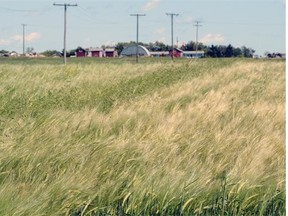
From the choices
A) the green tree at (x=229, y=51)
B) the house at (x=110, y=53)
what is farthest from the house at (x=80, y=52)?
the green tree at (x=229, y=51)

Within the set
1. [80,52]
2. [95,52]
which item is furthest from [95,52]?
[80,52]

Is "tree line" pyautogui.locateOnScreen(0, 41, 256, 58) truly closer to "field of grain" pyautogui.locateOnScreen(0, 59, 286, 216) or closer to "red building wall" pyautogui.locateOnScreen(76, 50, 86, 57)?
"red building wall" pyautogui.locateOnScreen(76, 50, 86, 57)

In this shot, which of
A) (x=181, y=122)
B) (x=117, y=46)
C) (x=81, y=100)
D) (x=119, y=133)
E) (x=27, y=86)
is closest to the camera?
(x=119, y=133)

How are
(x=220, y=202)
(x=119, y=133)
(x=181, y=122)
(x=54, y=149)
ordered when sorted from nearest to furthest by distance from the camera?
1. (x=220, y=202)
2. (x=54, y=149)
3. (x=119, y=133)
4. (x=181, y=122)

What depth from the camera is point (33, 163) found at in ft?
13.2

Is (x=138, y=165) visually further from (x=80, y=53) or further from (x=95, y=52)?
(x=95, y=52)

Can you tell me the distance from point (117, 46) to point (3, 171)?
13366 centimetres

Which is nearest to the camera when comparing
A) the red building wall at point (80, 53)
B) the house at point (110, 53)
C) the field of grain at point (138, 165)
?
the field of grain at point (138, 165)

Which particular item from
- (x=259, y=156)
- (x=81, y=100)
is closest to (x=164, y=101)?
(x=81, y=100)

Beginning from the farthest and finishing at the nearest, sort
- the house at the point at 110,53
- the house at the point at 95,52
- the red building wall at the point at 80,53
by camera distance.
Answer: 1. the house at the point at 110,53
2. the house at the point at 95,52
3. the red building wall at the point at 80,53

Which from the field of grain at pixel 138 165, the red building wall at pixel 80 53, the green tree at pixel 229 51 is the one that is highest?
the green tree at pixel 229 51

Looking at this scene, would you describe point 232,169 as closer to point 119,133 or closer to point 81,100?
point 119,133

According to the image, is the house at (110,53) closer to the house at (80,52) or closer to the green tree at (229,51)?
the house at (80,52)

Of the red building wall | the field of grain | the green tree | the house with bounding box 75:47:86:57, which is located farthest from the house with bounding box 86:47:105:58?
the field of grain
